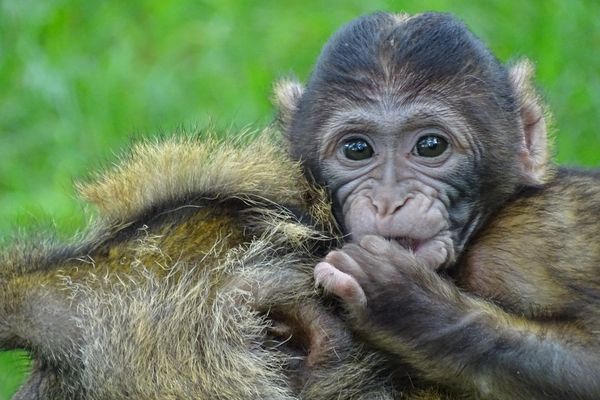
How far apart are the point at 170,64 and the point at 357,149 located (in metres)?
5.25

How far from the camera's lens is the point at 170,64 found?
10.7 metres

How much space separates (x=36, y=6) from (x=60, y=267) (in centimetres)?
696

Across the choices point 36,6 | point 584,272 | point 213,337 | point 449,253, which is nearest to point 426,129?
point 449,253

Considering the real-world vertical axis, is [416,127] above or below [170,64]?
below

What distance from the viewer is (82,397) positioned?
4.01 meters

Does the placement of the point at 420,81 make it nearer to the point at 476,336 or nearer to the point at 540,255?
the point at 540,255

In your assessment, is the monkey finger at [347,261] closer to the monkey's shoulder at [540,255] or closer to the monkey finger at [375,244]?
the monkey finger at [375,244]

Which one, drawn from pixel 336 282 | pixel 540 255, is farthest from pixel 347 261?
pixel 540 255

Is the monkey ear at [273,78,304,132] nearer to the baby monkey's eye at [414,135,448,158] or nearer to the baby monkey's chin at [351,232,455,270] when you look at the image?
the baby monkey's eye at [414,135,448,158]

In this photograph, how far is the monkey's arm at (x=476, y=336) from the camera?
15.4 feet

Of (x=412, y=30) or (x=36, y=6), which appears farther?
(x=36, y=6)

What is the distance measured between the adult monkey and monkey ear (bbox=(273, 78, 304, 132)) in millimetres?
Result: 11

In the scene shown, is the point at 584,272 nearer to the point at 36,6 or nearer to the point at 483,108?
the point at 483,108

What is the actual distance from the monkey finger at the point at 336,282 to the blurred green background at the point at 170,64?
439 cm
